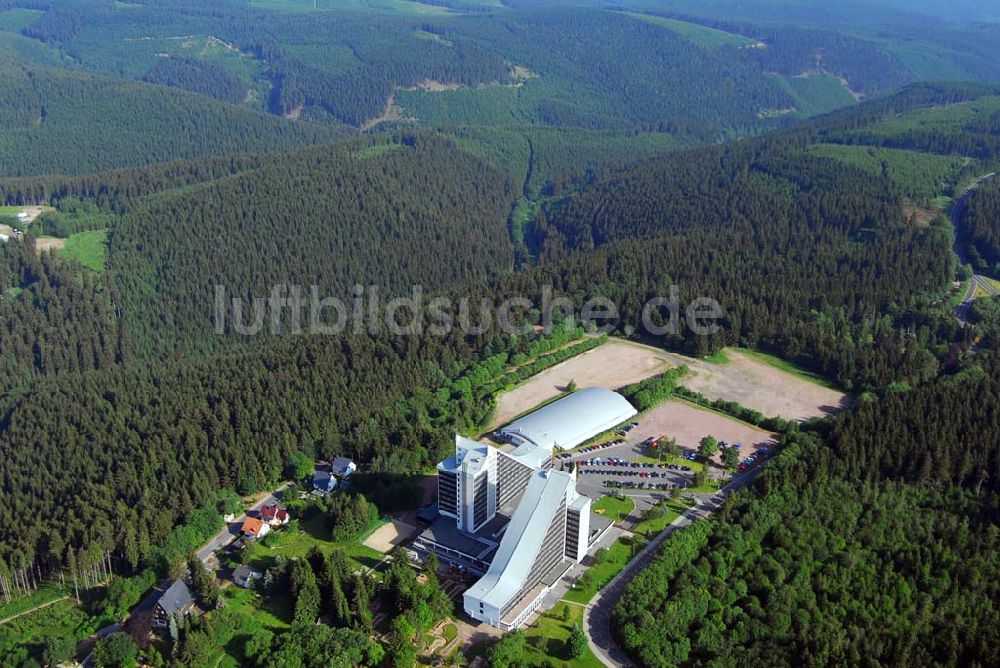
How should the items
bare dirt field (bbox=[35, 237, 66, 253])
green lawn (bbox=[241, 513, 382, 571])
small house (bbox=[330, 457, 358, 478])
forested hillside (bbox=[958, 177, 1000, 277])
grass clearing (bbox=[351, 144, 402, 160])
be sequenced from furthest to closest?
grass clearing (bbox=[351, 144, 402, 160]) → bare dirt field (bbox=[35, 237, 66, 253]) → forested hillside (bbox=[958, 177, 1000, 277]) → small house (bbox=[330, 457, 358, 478]) → green lawn (bbox=[241, 513, 382, 571])

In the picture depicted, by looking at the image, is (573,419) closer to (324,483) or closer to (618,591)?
(324,483)

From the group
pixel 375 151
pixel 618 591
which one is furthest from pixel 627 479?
pixel 375 151

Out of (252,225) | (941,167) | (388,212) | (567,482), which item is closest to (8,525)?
(567,482)

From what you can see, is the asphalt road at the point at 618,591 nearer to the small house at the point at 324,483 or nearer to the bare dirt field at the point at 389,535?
the bare dirt field at the point at 389,535

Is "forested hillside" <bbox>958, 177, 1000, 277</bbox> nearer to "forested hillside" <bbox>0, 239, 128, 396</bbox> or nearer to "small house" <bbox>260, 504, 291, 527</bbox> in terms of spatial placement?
"small house" <bbox>260, 504, 291, 527</bbox>

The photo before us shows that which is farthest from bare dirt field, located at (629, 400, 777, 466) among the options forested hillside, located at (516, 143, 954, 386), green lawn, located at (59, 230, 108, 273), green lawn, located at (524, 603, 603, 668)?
green lawn, located at (59, 230, 108, 273)

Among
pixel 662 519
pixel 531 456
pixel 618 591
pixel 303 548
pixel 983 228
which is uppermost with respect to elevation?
pixel 983 228

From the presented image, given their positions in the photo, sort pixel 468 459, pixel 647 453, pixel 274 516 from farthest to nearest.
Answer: pixel 647 453, pixel 274 516, pixel 468 459

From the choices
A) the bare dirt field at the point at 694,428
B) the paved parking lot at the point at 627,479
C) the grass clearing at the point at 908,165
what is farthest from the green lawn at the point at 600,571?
the grass clearing at the point at 908,165

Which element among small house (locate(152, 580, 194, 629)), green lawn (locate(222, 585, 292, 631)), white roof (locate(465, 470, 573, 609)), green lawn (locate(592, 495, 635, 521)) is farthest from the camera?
green lawn (locate(592, 495, 635, 521))
